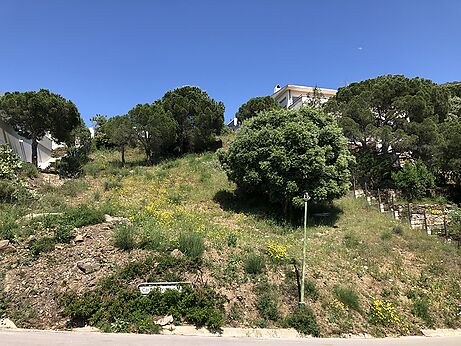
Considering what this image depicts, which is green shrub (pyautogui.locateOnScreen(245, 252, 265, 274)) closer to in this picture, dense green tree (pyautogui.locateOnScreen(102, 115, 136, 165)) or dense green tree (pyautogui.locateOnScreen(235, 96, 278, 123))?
dense green tree (pyautogui.locateOnScreen(102, 115, 136, 165))

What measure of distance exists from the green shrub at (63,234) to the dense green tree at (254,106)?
25178 millimetres

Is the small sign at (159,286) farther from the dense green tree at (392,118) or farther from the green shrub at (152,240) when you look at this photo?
the dense green tree at (392,118)

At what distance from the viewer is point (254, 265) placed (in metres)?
9.91

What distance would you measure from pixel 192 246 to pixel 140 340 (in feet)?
11.4

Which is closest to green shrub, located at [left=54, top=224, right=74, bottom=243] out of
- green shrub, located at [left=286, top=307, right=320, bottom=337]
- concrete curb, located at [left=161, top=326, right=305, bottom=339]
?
concrete curb, located at [left=161, top=326, right=305, bottom=339]

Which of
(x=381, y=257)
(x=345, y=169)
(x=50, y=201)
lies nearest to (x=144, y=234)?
(x=50, y=201)

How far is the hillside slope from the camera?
857 cm

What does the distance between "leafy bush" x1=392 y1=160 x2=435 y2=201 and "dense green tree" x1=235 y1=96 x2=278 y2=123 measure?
647 inches

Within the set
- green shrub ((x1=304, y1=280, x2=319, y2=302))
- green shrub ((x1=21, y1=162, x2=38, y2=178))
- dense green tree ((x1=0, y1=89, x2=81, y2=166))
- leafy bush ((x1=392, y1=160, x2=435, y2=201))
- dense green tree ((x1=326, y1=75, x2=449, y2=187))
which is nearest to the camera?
green shrub ((x1=304, y1=280, x2=319, y2=302))

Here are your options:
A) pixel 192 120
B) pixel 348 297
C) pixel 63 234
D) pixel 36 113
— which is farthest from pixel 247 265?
pixel 192 120

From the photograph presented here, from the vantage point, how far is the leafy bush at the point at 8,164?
50.4ft

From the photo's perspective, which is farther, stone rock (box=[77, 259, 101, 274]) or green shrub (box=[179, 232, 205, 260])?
green shrub (box=[179, 232, 205, 260])

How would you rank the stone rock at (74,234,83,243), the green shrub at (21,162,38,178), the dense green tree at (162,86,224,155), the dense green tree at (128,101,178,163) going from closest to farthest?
the stone rock at (74,234,83,243)
the green shrub at (21,162,38,178)
the dense green tree at (128,101,178,163)
the dense green tree at (162,86,224,155)

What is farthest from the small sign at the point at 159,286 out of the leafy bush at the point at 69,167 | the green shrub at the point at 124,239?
the leafy bush at the point at 69,167
